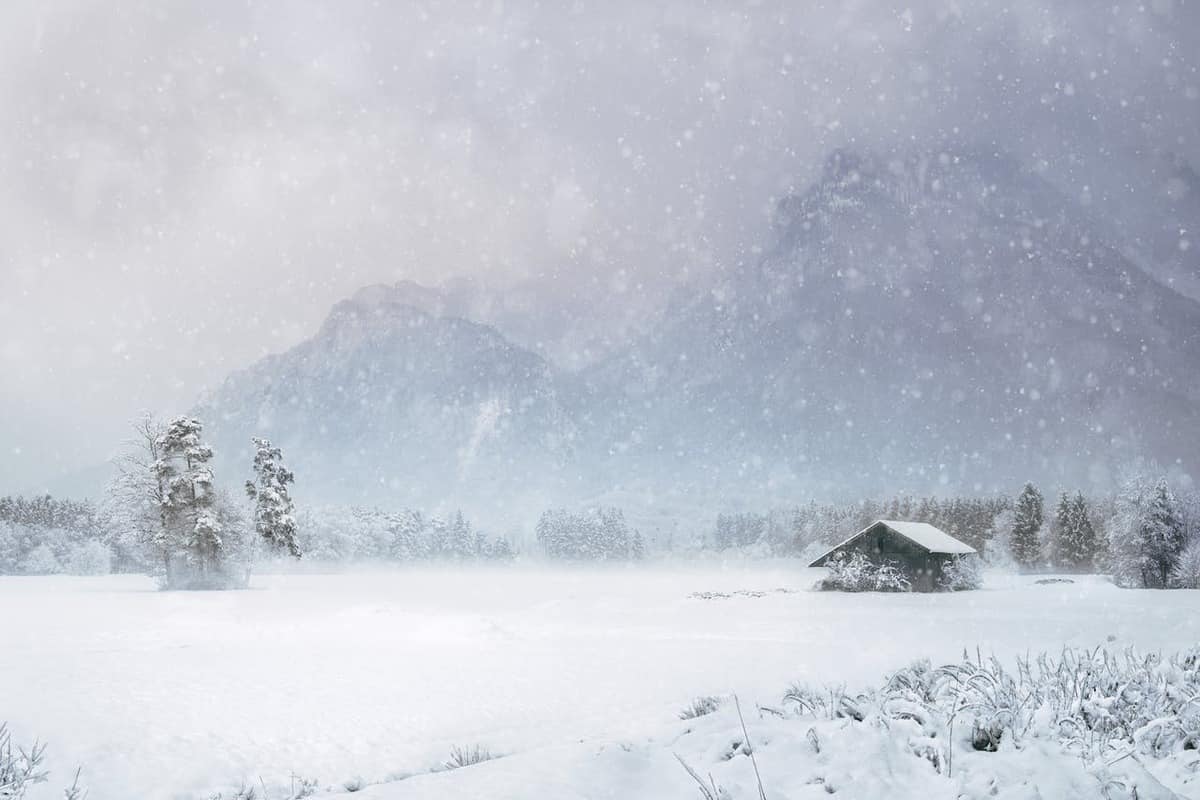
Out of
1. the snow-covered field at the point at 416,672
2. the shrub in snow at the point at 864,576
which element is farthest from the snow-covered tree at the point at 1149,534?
the shrub in snow at the point at 864,576

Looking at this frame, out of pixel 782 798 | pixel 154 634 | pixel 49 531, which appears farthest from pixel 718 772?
pixel 49 531

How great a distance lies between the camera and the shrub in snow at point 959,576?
190 ft

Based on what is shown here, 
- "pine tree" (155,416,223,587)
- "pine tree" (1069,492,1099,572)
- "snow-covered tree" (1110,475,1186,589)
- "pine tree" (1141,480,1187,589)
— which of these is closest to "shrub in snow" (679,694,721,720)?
"pine tree" (155,416,223,587)

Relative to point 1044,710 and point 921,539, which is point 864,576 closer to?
point 921,539

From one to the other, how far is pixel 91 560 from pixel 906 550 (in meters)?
113

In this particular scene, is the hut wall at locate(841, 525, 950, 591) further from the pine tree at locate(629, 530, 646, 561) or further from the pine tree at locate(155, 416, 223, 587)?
the pine tree at locate(629, 530, 646, 561)

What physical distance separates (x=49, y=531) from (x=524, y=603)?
105 metres

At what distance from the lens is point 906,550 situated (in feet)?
186

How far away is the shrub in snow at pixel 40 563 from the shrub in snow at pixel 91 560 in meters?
2.00

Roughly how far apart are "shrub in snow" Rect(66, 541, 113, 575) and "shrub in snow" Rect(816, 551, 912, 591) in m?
103

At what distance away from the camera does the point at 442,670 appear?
22.5 meters

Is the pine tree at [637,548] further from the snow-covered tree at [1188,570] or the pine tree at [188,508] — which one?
the pine tree at [188,508]

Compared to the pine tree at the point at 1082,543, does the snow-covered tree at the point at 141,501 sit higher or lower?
higher

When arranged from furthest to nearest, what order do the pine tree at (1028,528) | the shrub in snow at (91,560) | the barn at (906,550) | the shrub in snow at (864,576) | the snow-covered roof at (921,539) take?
1. the shrub in snow at (91,560)
2. the pine tree at (1028,528)
3. the barn at (906,550)
4. the snow-covered roof at (921,539)
5. the shrub in snow at (864,576)
